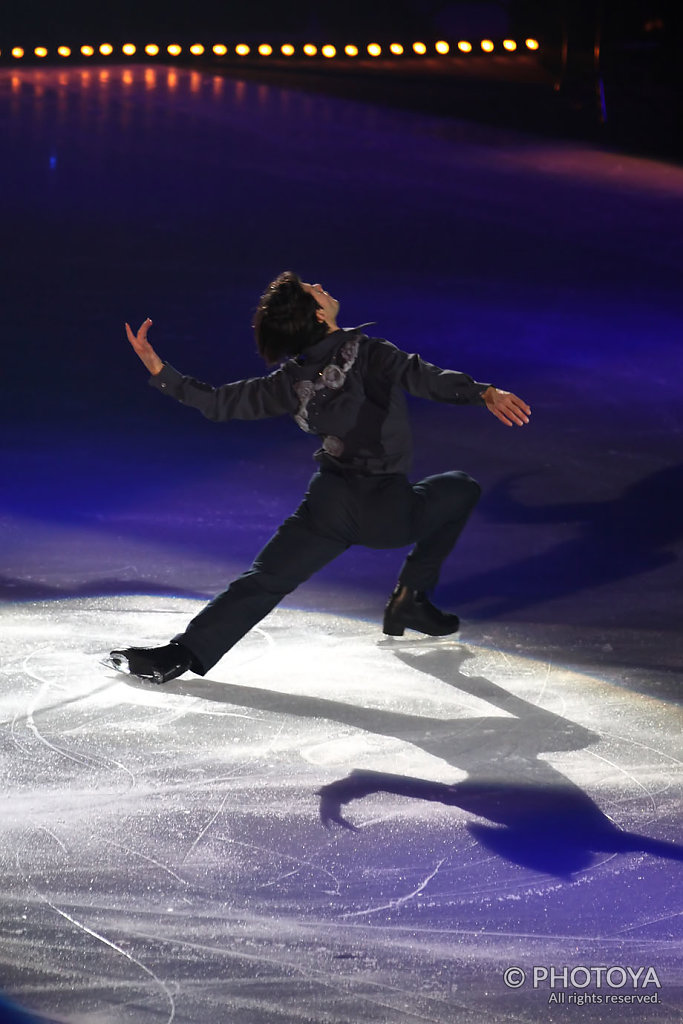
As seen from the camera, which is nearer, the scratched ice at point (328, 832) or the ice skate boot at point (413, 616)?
the scratched ice at point (328, 832)

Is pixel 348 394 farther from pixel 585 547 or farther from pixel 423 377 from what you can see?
pixel 585 547

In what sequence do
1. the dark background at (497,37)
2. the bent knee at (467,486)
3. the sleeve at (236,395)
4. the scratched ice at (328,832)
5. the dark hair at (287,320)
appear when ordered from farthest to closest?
the dark background at (497,37) → the bent knee at (467,486) → the sleeve at (236,395) → the dark hair at (287,320) → the scratched ice at (328,832)

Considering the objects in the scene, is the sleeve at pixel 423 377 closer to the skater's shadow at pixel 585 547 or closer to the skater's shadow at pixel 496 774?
the skater's shadow at pixel 496 774

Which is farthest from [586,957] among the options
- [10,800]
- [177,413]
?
[177,413]

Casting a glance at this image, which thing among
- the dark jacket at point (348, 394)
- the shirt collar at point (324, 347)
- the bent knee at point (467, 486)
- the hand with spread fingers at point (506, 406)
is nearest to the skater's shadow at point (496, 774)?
the bent knee at point (467, 486)

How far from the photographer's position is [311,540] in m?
3.88

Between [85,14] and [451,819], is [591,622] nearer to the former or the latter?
[451,819]

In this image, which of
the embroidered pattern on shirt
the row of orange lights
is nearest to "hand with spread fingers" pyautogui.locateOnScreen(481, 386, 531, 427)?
the embroidered pattern on shirt

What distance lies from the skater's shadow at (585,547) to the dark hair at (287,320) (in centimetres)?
138

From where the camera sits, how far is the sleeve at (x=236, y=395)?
3861 millimetres

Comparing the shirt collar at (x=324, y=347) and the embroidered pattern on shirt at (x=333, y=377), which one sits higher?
the shirt collar at (x=324, y=347)

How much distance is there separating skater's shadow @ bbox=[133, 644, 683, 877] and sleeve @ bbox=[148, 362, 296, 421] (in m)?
0.83

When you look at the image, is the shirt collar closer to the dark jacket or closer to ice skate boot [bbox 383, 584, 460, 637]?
the dark jacket

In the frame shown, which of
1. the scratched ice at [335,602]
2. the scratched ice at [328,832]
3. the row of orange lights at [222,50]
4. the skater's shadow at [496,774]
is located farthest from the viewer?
the row of orange lights at [222,50]
